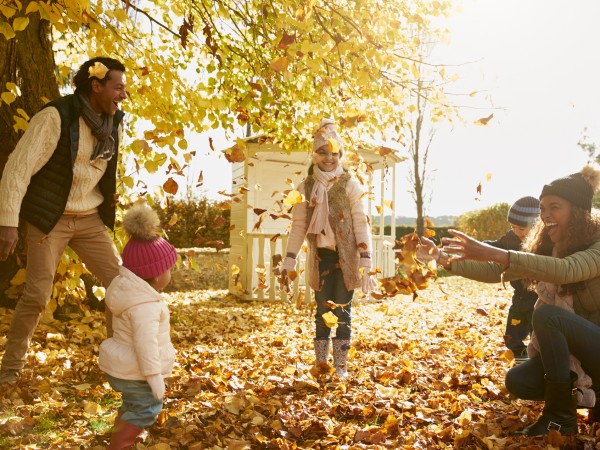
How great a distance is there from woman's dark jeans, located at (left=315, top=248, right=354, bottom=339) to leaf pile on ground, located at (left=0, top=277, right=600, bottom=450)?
0.29 metres

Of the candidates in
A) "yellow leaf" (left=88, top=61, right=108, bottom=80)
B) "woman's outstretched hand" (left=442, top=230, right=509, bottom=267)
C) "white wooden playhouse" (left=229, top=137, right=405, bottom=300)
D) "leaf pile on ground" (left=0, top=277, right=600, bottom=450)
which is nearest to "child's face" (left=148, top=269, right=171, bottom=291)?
"leaf pile on ground" (left=0, top=277, right=600, bottom=450)

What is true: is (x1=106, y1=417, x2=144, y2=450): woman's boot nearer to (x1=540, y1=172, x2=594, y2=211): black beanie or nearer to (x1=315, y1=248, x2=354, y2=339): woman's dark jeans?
(x1=315, y1=248, x2=354, y2=339): woman's dark jeans

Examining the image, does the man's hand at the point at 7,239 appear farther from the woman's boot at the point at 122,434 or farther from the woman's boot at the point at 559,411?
the woman's boot at the point at 559,411

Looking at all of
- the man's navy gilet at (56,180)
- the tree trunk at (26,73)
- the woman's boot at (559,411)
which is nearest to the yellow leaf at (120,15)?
the man's navy gilet at (56,180)

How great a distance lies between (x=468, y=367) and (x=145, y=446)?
2.67 metres

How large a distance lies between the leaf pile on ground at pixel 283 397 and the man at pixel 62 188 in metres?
0.60

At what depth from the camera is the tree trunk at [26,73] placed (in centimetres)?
512

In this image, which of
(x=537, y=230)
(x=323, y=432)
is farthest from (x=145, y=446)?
(x=537, y=230)

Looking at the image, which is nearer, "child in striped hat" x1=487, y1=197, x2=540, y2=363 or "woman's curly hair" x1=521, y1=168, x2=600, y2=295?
"woman's curly hair" x1=521, y1=168, x2=600, y2=295

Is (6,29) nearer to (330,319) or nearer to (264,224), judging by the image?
(330,319)

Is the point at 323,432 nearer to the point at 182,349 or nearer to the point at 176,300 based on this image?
the point at 182,349

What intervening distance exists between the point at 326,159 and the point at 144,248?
6.55 feet

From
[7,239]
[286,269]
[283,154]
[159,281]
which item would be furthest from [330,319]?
[283,154]

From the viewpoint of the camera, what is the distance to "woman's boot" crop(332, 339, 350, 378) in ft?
13.5
